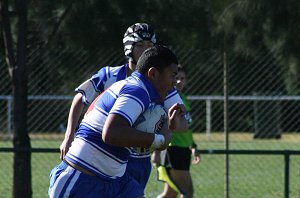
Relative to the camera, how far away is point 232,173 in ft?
45.1

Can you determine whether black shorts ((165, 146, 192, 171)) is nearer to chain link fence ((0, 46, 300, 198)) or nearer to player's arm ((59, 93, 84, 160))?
chain link fence ((0, 46, 300, 198))

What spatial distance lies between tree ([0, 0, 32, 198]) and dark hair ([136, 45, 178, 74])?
4079 millimetres

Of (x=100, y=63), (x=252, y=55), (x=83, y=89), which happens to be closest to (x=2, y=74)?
(x=100, y=63)

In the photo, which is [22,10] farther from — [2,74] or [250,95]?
[250,95]

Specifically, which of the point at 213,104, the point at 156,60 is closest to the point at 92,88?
the point at 156,60

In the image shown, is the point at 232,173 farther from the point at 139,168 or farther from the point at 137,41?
the point at 137,41

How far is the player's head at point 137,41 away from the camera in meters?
6.10

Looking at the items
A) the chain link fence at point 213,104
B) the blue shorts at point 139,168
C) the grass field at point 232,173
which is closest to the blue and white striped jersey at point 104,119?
the blue shorts at point 139,168

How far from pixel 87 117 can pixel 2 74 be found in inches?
243

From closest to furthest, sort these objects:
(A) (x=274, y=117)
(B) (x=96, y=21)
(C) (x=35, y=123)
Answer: (B) (x=96, y=21), (C) (x=35, y=123), (A) (x=274, y=117)

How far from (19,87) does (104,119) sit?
13.9 ft

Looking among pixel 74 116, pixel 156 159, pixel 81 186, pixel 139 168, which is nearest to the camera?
pixel 81 186

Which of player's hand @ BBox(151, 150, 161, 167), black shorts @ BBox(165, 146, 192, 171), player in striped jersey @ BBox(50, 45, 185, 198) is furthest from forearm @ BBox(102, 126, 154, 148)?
black shorts @ BBox(165, 146, 192, 171)

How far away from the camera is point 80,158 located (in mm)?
4836
